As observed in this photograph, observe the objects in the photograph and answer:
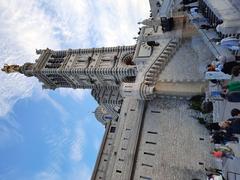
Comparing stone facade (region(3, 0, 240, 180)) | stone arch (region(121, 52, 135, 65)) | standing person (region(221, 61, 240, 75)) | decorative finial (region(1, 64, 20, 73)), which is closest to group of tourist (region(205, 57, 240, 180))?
standing person (region(221, 61, 240, 75))

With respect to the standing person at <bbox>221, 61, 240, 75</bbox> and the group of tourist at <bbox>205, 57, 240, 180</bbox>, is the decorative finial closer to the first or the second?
the group of tourist at <bbox>205, 57, 240, 180</bbox>

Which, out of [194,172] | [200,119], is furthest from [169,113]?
[194,172]

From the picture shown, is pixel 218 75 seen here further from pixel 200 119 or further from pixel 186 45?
pixel 186 45

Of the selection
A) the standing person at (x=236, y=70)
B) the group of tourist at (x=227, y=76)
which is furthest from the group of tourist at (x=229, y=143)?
the standing person at (x=236, y=70)

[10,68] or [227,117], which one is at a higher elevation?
[10,68]

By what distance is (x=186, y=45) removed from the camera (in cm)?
3005

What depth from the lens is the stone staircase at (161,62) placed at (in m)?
30.2

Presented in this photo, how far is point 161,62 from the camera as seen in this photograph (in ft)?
99.5

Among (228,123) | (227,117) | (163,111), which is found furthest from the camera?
(163,111)

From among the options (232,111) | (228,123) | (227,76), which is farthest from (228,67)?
(228,123)

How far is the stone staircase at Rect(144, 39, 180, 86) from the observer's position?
30188 mm

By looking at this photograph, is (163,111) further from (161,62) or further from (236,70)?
(236,70)

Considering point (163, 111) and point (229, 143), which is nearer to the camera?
point (229, 143)

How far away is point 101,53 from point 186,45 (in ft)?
71.8
